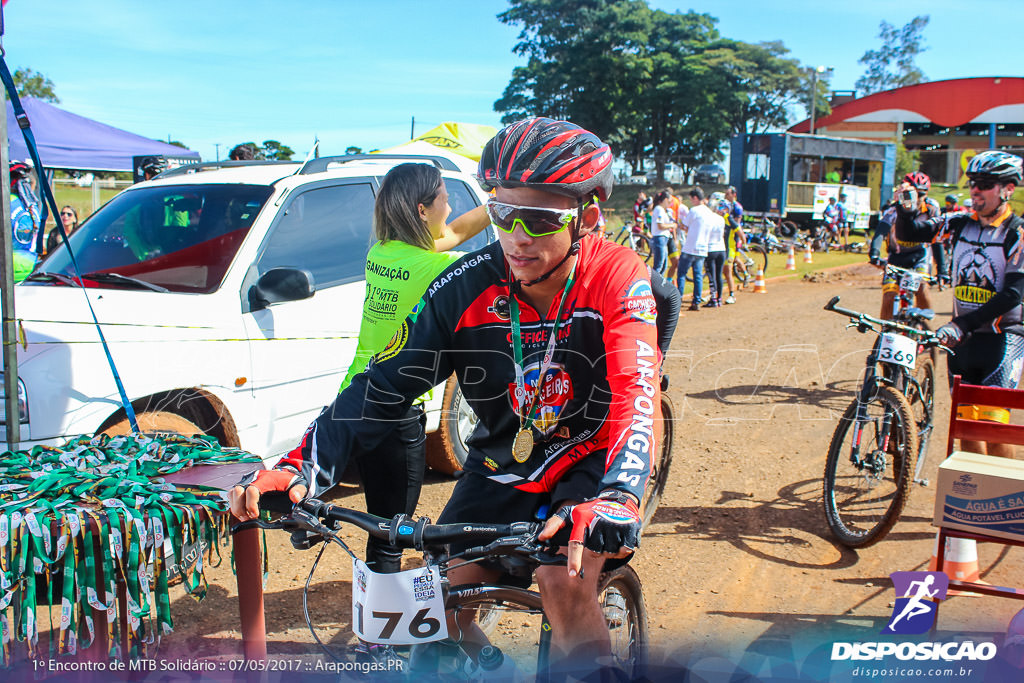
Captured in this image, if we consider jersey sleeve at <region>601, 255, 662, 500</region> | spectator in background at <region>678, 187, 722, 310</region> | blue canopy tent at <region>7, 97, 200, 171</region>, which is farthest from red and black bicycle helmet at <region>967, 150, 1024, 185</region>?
blue canopy tent at <region>7, 97, 200, 171</region>

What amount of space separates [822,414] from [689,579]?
3931 mm

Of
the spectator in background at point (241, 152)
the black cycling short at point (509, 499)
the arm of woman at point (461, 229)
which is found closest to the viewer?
the black cycling short at point (509, 499)

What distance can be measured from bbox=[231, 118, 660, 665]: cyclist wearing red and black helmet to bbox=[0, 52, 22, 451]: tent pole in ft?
5.98

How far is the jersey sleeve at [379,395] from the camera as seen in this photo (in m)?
2.31

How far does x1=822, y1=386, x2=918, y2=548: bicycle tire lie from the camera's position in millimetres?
4645

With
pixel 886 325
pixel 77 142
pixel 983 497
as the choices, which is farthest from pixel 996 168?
pixel 77 142

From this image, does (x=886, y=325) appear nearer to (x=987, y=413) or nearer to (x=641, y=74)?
(x=987, y=413)

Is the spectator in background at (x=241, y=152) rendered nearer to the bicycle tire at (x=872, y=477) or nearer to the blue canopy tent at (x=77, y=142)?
the blue canopy tent at (x=77, y=142)

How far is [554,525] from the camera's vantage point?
188cm

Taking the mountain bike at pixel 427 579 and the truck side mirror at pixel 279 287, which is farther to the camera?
the truck side mirror at pixel 279 287

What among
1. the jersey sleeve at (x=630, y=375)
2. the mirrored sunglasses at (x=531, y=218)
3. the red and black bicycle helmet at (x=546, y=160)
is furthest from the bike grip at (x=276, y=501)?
the red and black bicycle helmet at (x=546, y=160)

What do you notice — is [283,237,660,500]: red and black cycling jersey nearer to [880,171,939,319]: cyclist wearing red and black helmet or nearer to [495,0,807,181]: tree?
[880,171,939,319]: cyclist wearing red and black helmet

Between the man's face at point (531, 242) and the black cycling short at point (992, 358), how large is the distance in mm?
3627

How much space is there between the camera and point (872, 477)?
4922 mm
